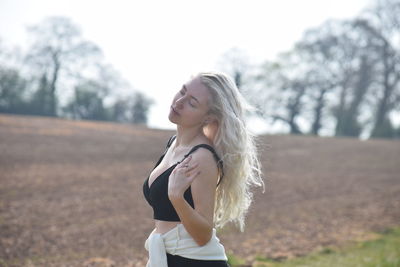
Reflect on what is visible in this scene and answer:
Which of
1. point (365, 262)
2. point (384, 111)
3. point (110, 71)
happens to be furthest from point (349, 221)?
point (110, 71)

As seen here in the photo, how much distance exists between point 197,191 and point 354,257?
5.63m

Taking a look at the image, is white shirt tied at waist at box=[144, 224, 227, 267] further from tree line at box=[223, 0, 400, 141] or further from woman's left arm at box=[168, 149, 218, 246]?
tree line at box=[223, 0, 400, 141]

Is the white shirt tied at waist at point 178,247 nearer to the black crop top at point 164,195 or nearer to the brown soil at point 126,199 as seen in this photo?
the black crop top at point 164,195

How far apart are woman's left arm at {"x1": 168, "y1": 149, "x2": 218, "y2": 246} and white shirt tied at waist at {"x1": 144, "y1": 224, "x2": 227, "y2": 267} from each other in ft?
0.16

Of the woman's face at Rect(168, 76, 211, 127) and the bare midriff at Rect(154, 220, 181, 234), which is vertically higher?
the woman's face at Rect(168, 76, 211, 127)

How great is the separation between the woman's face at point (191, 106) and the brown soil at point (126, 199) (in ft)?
2.65

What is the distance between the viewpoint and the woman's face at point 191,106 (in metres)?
2.50

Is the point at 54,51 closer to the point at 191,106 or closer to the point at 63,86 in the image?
the point at 63,86

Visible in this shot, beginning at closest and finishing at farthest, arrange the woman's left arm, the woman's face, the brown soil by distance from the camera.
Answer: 1. the woman's left arm
2. the woman's face
3. the brown soil

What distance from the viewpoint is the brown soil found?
7262 mm

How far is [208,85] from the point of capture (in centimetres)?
250

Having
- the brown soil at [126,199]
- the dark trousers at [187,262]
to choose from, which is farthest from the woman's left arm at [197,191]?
the brown soil at [126,199]

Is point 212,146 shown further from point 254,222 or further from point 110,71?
point 110,71

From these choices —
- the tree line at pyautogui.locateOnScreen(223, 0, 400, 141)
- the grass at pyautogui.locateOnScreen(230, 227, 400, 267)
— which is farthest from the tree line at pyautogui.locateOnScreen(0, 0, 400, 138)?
the grass at pyautogui.locateOnScreen(230, 227, 400, 267)
